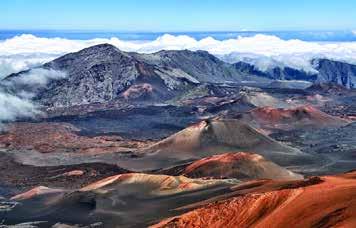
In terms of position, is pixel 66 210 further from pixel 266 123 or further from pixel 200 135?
pixel 266 123

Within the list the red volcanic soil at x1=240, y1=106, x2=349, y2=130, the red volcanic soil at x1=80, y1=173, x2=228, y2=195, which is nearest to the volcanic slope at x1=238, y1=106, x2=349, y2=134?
the red volcanic soil at x1=240, y1=106, x2=349, y2=130

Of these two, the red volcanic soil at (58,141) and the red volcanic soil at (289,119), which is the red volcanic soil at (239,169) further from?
the red volcanic soil at (289,119)

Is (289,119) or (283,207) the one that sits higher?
(283,207)

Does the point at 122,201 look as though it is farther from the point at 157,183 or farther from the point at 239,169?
the point at 239,169

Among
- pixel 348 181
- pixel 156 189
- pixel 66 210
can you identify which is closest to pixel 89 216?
pixel 66 210

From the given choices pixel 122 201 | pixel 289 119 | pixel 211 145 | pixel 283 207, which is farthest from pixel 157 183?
pixel 289 119
